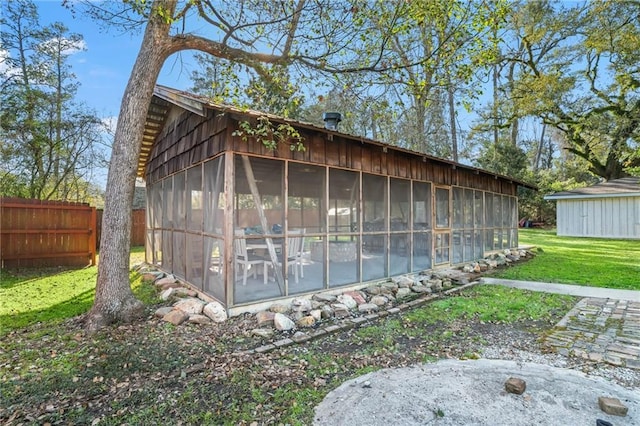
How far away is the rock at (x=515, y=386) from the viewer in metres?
2.56

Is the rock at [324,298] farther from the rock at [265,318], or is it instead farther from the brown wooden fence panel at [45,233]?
the brown wooden fence panel at [45,233]

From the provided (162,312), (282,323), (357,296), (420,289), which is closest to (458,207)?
(420,289)

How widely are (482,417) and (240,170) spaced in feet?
12.4

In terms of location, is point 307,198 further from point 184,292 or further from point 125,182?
point 125,182

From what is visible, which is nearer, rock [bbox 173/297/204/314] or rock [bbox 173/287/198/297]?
rock [bbox 173/297/204/314]

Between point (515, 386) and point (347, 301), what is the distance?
270 cm

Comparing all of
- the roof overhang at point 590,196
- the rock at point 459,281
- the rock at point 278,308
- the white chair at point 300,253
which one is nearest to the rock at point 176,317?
the rock at point 278,308

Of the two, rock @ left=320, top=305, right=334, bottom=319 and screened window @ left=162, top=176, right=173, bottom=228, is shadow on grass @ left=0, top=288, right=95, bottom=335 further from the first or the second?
rock @ left=320, top=305, right=334, bottom=319

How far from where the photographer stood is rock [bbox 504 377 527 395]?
256 centimetres

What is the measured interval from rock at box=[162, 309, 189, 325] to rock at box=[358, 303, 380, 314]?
2.44 metres

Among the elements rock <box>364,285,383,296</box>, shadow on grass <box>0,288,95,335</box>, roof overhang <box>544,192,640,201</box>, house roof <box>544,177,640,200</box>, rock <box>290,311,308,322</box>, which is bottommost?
shadow on grass <box>0,288,95,335</box>

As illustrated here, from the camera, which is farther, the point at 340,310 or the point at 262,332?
the point at 340,310

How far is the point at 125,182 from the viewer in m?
4.32

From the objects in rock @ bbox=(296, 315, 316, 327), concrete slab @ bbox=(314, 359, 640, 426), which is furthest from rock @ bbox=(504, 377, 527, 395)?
rock @ bbox=(296, 315, 316, 327)
